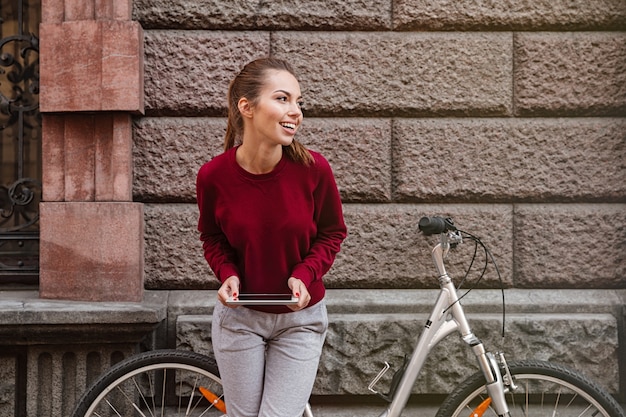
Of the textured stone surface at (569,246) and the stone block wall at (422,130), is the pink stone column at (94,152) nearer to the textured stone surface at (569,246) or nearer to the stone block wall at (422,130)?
the stone block wall at (422,130)

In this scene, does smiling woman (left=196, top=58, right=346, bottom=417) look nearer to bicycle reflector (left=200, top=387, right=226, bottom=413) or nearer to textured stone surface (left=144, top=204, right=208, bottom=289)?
bicycle reflector (left=200, top=387, right=226, bottom=413)

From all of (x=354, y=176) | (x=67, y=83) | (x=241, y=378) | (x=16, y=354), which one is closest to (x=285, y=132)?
(x=241, y=378)

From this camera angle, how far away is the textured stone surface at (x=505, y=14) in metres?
4.05

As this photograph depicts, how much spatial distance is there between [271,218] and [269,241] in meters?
0.08

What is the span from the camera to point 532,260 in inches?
160

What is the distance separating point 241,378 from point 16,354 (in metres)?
1.92

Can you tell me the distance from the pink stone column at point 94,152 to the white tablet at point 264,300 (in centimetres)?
160

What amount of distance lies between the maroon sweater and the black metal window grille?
2.09m

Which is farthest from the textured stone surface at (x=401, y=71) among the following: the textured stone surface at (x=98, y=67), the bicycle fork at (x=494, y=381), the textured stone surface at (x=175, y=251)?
the bicycle fork at (x=494, y=381)

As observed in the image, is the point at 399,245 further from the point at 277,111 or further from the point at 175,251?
the point at 277,111

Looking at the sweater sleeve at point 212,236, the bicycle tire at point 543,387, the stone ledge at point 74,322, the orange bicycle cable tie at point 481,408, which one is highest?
the sweater sleeve at point 212,236

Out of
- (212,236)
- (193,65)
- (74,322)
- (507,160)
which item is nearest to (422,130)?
(507,160)

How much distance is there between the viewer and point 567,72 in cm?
409

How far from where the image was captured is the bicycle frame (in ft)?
9.38
